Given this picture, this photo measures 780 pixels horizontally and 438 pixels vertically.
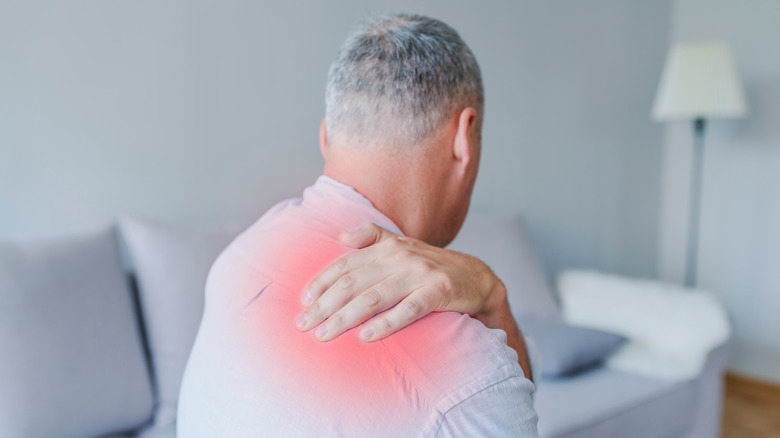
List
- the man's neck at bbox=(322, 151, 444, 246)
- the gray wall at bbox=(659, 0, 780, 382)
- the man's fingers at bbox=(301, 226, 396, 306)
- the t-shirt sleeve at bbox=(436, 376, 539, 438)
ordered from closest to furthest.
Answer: the t-shirt sleeve at bbox=(436, 376, 539, 438)
the man's fingers at bbox=(301, 226, 396, 306)
the man's neck at bbox=(322, 151, 444, 246)
the gray wall at bbox=(659, 0, 780, 382)

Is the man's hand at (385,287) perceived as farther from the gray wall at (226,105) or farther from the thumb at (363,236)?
the gray wall at (226,105)

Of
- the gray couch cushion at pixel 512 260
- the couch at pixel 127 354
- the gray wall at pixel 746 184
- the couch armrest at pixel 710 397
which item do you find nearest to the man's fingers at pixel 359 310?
the couch at pixel 127 354

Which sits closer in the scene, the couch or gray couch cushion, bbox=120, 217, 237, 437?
the couch

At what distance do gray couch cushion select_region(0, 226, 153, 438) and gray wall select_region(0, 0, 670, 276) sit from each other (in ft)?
0.60

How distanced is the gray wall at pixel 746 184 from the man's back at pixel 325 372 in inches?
125

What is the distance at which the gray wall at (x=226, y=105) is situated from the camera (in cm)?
176

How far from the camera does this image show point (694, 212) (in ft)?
11.3

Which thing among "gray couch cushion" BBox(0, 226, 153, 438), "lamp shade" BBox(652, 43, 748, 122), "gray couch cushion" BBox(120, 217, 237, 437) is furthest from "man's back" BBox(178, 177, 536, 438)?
"lamp shade" BBox(652, 43, 748, 122)

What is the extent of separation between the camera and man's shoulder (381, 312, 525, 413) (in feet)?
2.03

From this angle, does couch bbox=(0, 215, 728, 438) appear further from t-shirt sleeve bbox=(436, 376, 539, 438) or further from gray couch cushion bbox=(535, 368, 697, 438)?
t-shirt sleeve bbox=(436, 376, 539, 438)

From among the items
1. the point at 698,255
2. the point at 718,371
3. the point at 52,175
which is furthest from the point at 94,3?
the point at 698,255

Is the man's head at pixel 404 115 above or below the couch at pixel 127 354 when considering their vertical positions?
above

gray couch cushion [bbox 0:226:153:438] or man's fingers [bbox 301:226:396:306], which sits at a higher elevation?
man's fingers [bbox 301:226:396:306]

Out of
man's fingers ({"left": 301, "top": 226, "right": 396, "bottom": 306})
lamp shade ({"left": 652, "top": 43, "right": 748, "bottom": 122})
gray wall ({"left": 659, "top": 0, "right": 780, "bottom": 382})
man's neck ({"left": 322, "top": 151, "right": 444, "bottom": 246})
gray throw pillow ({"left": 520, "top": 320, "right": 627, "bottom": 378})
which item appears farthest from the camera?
gray wall ({"left": 659, "top": 0, "right": 780, "bottom": 382})
